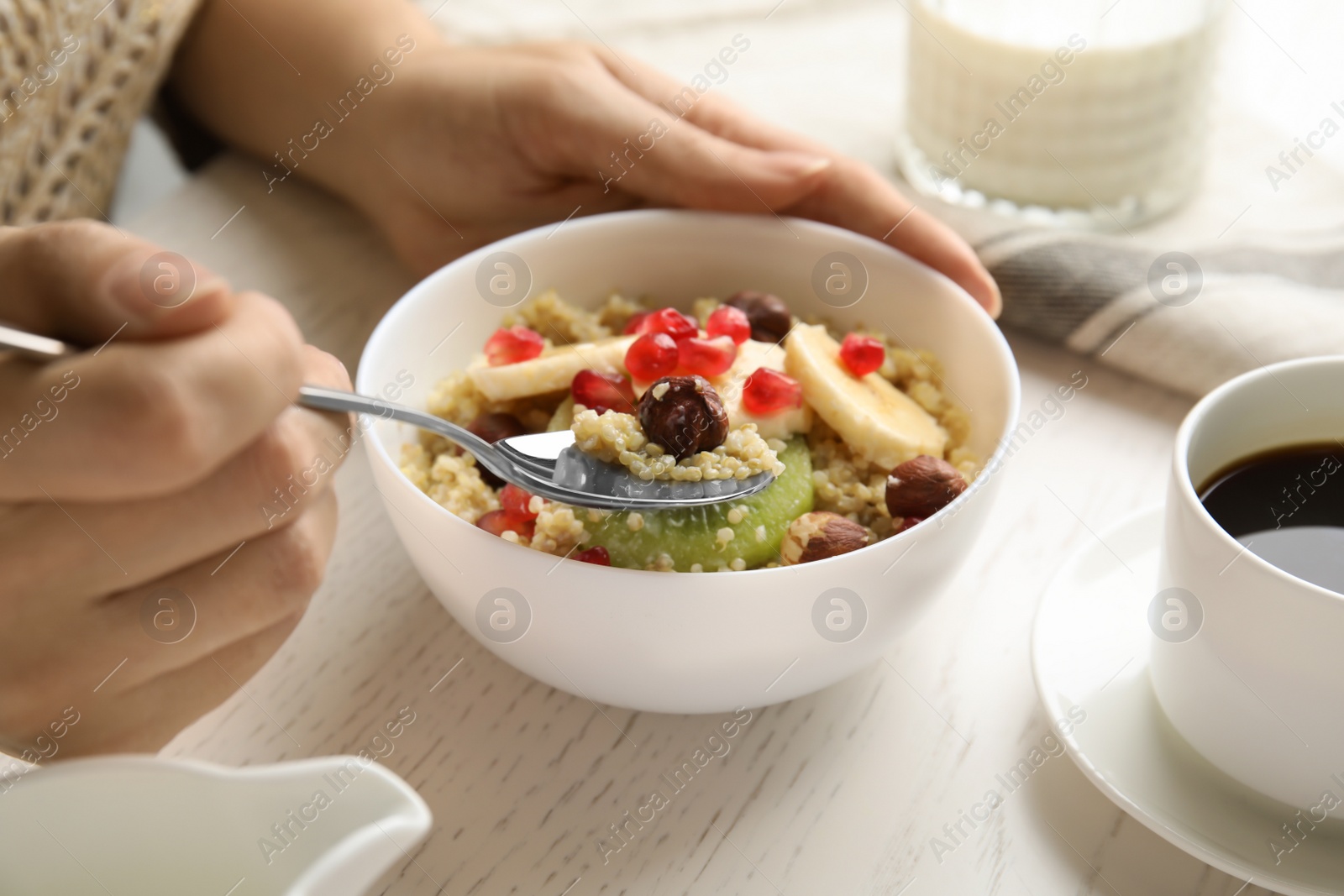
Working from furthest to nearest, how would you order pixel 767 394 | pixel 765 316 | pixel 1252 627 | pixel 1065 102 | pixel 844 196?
pixel 1065 102 < pixel 844 196 < pixel 765 316 < pixel 767 394 < pixel 1252 627

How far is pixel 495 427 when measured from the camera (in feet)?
3.07

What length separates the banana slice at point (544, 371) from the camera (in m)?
0.93

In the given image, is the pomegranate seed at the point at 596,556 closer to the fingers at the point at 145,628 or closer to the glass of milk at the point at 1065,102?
the fingers at the point at 145,628

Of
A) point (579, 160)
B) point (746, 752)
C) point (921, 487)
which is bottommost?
point (746, 752)

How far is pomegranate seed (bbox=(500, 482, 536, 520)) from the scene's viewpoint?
0.84 m

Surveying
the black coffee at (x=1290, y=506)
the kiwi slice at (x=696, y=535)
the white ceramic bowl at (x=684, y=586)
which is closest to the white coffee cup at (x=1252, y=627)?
the black coffee at (x=1290, y=506)

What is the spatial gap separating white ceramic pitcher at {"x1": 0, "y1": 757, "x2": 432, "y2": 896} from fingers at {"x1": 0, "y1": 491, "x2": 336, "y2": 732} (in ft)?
0.39

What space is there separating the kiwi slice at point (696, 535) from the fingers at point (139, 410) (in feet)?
0.97

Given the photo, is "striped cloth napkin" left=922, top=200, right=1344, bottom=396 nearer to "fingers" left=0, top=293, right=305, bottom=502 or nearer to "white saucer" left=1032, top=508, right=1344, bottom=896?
"white saucer" left=1032, top=508, right=1344, bottom=896

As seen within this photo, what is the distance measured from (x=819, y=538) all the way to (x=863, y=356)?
9.1 inches

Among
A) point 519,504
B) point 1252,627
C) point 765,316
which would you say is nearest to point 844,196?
point 765,316

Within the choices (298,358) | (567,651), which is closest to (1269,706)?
(567,651)

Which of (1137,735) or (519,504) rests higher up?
(519,504)

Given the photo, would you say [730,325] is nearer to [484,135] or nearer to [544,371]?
[544,371]
